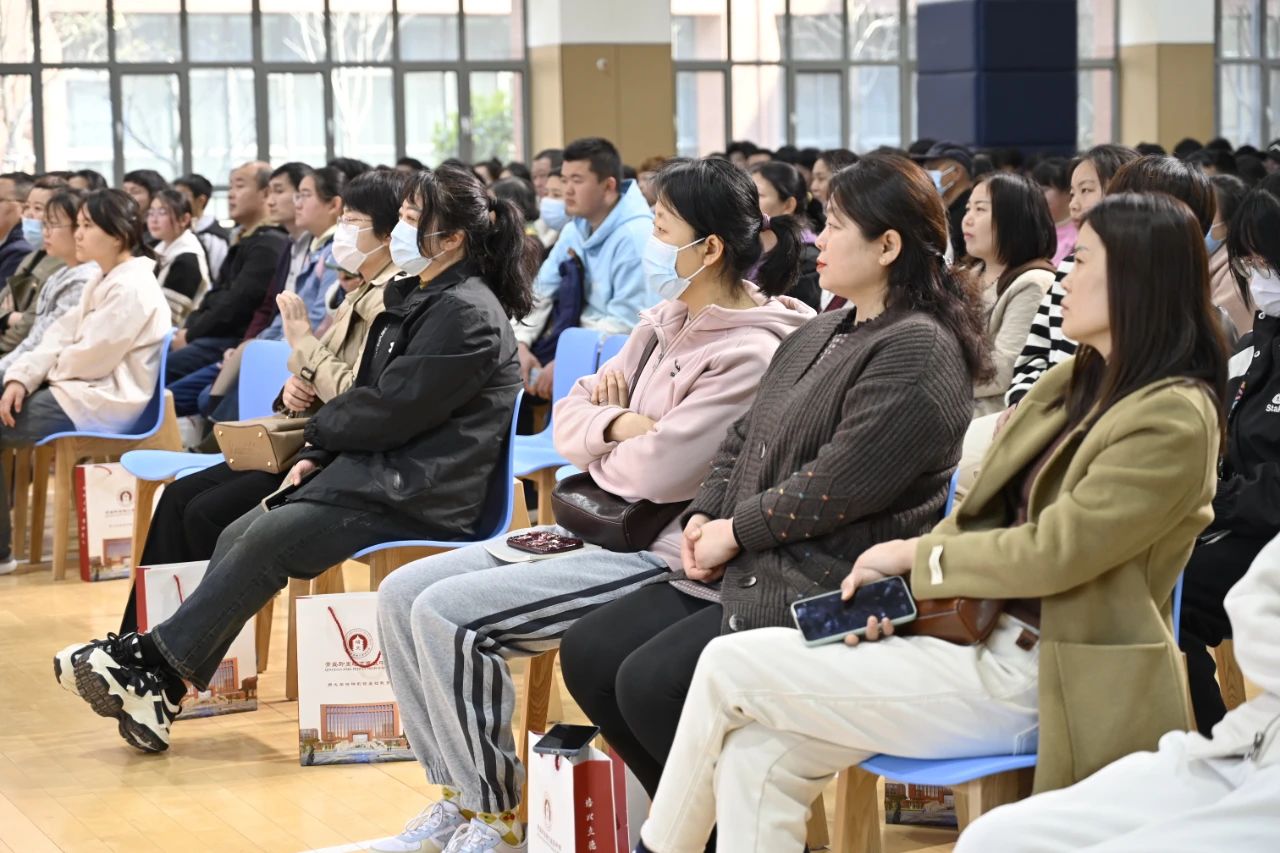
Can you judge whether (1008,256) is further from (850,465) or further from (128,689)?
(128,689)

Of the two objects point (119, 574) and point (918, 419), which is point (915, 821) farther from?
point (119, 574)

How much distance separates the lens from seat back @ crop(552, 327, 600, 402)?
4.62 meters

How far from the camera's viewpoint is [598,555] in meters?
3.05

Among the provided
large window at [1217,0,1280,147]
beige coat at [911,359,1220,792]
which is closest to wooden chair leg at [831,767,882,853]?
beige coat at [911,359,1220,792]

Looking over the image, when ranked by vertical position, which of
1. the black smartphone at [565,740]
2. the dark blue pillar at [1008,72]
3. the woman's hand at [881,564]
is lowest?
the black smartphone at [565,740]

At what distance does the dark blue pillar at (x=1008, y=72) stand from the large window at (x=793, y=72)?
5.84 metres

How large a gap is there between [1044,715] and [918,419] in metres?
0.54

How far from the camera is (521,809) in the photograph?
3.12m

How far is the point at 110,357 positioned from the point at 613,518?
10.7 ft

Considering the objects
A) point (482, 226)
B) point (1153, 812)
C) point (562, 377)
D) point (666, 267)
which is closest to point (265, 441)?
point (482, 226)

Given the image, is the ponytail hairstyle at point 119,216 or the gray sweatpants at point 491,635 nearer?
the gray sweatpants at point 491,635

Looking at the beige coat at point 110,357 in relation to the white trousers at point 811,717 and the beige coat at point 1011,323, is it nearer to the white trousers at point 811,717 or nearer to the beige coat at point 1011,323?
the beige coat at point 1011,323

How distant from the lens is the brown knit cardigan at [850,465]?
2523 mm

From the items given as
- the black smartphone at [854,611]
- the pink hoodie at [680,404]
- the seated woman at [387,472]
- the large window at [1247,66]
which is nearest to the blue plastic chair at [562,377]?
the seated woman at [387,472]
